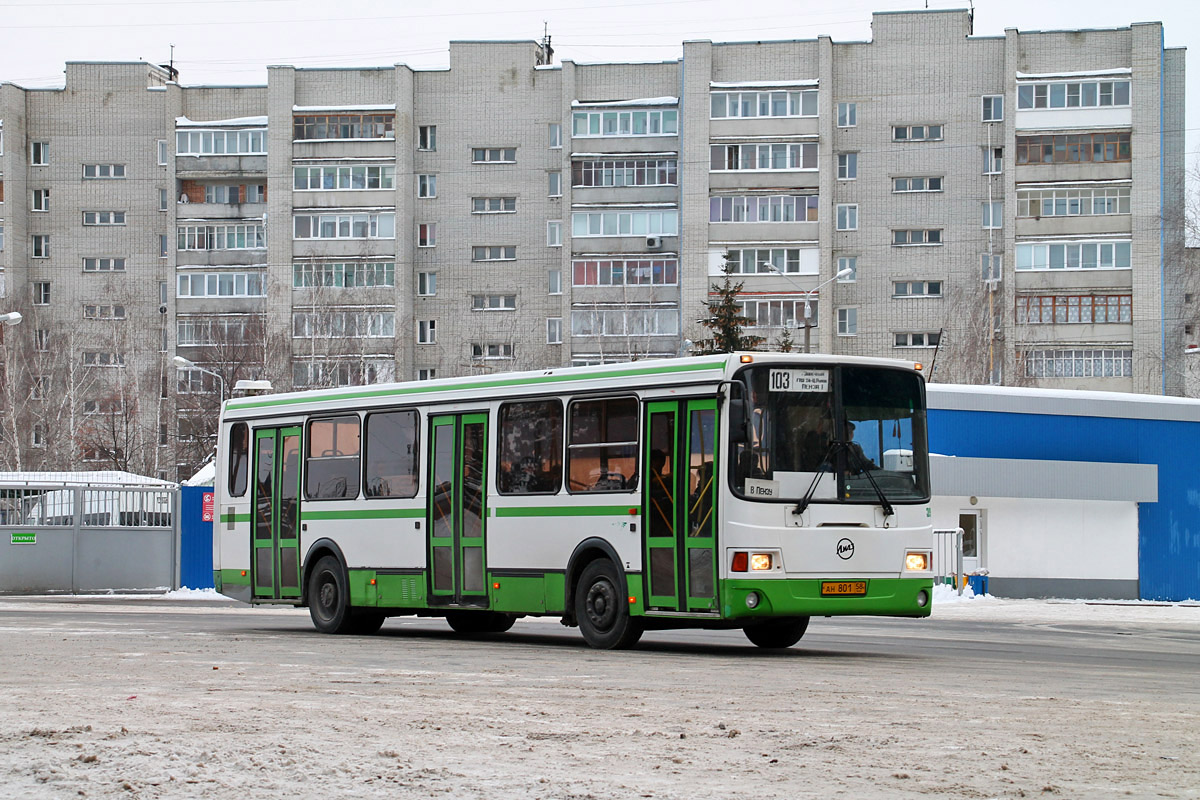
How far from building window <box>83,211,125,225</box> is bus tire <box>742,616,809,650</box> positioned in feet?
249

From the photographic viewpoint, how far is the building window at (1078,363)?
75.9 m

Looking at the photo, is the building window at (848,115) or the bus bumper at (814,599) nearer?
the bus bumper at (814,599)

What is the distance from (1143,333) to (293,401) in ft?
199

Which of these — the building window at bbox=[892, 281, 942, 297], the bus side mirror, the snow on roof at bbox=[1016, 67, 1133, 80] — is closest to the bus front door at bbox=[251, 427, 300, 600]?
the bus side mirror

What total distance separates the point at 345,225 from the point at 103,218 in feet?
47.6

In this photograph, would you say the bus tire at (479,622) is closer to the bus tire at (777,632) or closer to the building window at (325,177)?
the bus tire at (777,632)

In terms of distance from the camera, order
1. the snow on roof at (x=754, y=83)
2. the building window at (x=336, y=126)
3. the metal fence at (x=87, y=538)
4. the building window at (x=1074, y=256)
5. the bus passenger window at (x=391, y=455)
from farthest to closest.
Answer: the building window at (x=336, y=126) → the snow on roof at (x=754, y=83) → the building window at (x=1074, y=256) → the metal fence at (x=87, y=538) → the bus passenger window at (x=391, y=455)

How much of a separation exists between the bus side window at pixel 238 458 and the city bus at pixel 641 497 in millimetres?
1976

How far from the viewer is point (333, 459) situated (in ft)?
68.8

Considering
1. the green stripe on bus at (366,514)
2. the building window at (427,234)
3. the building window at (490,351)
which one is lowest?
the green stripe on bus at (366,514)

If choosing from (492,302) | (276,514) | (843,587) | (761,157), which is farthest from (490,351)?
(843,587)

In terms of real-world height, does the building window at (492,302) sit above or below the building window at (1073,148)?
below

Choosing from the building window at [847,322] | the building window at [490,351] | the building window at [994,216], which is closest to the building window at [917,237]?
the building window at [994,216]

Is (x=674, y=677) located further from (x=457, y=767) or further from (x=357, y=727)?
(x=457, y=767)
